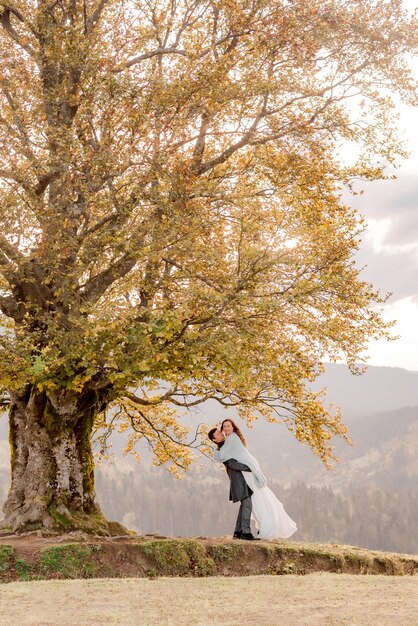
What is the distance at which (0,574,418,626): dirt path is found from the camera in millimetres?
9922

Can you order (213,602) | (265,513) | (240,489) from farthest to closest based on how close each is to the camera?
(265,513) < (240,489) < (213,602)

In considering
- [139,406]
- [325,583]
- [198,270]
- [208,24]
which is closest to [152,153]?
[198,270]

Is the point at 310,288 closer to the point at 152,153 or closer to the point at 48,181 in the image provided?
the point at 152,153

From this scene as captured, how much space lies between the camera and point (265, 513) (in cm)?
2034

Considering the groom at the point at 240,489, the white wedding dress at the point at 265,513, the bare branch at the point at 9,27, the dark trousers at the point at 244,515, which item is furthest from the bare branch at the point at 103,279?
the dark trousers at the point at 244,515

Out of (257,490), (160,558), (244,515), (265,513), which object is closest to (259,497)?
(257,490)

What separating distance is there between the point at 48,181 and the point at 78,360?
236 inches

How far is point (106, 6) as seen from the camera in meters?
22.5

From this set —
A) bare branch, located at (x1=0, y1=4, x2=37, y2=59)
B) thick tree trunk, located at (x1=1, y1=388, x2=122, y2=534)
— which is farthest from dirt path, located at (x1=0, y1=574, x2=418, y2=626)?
bare branch, located at (x1=0, y1=4, x2=37, y2=59)

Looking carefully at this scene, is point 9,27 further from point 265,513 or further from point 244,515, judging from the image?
point 265,513

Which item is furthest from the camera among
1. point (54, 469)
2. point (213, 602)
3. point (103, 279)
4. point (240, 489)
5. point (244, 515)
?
point (103, 279)

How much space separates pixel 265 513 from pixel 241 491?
1.22m

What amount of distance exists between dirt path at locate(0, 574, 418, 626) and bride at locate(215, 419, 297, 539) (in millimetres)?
4933

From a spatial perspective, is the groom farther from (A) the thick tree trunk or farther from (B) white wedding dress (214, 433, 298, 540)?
(A) the thick tree trunk
